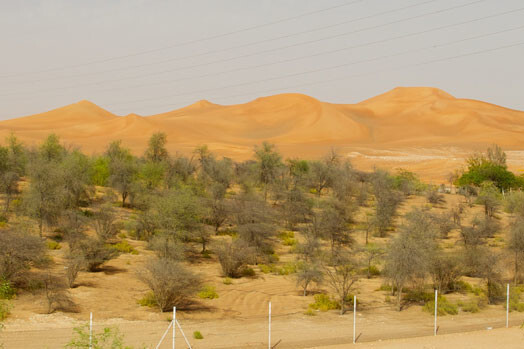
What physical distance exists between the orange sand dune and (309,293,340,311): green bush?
63.1 metres

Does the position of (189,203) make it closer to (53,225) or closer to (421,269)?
(53,225)

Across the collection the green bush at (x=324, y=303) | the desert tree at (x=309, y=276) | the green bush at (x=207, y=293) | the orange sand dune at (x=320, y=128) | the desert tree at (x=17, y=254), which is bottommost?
the green bush at (x=324, y=303)

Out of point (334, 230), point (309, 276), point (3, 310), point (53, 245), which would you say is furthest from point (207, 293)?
point (334, 230)

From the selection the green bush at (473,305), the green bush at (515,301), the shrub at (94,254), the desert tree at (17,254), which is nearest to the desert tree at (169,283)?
the desert tree at (17,254)

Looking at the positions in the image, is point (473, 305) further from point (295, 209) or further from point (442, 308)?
point (295, 209)

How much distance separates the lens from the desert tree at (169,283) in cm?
2039

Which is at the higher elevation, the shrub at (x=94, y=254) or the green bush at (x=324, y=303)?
the shrub at (x=94, y=254)

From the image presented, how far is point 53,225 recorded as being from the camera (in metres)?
32.9

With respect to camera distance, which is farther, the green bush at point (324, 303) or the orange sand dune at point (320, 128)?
the orange sand dune at point (320, 128)

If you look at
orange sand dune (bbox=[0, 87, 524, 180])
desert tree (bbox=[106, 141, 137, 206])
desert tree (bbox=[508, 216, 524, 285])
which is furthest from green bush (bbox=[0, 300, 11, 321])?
orange sand dune (bbox=[0, 87, 524, 180])

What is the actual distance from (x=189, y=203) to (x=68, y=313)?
14651 millimetres

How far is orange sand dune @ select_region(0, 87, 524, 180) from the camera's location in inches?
4300

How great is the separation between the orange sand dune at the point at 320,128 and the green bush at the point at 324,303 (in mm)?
63071

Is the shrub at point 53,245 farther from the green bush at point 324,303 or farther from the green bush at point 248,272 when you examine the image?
the green bush at point 324,303
